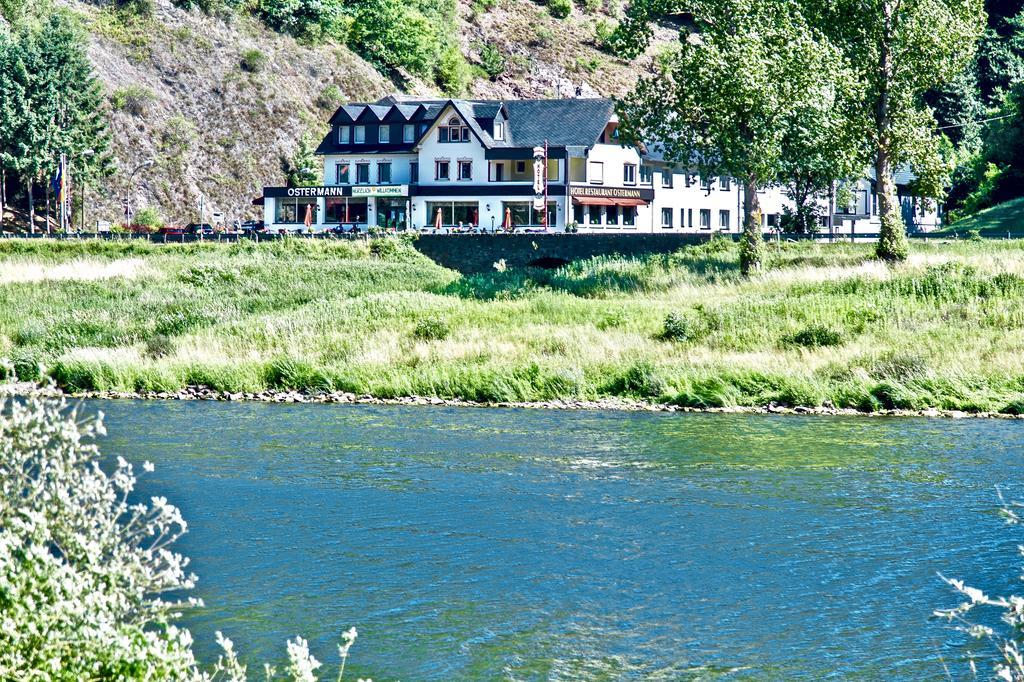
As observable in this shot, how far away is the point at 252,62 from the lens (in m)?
124

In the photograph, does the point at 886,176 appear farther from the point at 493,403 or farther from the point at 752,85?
the point at 493,403

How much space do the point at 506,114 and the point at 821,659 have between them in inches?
3500

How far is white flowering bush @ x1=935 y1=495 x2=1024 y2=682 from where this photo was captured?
8.55 m

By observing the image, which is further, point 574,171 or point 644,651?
point 574,171

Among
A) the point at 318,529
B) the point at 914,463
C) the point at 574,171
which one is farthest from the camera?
the point at 574,171

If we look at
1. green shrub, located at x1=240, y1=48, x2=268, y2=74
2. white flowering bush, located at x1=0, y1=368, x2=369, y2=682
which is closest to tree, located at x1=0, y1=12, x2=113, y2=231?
green shrub, located at x1=240, y1=48, x2=268, y2=74

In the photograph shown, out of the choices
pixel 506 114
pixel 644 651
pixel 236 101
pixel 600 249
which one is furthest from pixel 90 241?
pixel 644 651

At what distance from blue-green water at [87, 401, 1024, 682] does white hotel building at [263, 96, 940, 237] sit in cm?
6712

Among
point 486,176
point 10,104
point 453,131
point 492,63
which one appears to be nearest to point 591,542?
point 10,104

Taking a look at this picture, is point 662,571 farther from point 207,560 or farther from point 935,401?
point 935,401

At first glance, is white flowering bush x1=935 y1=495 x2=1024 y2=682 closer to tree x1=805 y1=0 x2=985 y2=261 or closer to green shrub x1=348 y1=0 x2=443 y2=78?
tree x1=805 y1=0 x2=985 y2=261

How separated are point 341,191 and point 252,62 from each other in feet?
94.7

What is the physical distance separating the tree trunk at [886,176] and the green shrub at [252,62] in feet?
258

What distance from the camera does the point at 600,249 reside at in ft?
222
